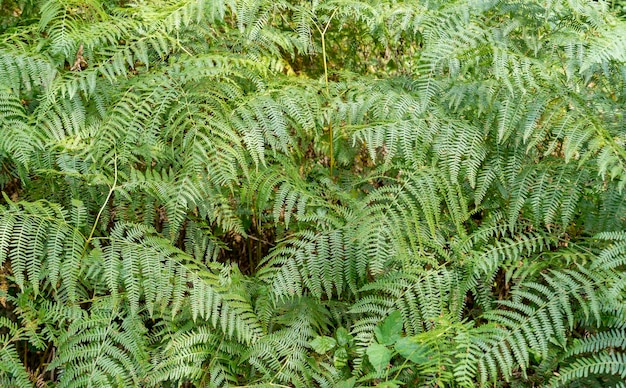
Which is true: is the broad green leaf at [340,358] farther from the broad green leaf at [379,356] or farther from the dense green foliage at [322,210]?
the broad green leaf at [379,356]

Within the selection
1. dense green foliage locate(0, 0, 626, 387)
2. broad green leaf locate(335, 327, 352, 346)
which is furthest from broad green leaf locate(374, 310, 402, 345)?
broad green leaf locate(335, 327, 352, 346)

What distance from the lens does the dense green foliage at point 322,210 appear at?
2184 mm

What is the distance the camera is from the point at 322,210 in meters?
2.42

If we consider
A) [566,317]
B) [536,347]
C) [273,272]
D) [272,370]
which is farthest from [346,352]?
[566,317]

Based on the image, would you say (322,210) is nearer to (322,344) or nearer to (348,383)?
(322,344)

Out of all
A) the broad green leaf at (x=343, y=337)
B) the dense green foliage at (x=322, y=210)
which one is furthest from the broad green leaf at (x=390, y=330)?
the broad green leaf at (x=343, y=337)

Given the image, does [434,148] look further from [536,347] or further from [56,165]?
[56,165]

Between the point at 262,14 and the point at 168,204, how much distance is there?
39.4 inches

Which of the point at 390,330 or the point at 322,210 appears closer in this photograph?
the point at 390,330

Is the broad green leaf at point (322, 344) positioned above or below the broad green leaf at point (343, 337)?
above

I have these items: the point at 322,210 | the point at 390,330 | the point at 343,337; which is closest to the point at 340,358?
the point at 343,337

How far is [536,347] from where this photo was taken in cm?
209

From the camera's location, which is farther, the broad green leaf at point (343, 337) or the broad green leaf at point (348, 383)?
the broad green leaf at point (343, 337)

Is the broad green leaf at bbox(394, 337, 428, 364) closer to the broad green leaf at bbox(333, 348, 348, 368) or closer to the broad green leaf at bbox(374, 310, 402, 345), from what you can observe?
the broad green leaf at bbox(374, 310, 402, 345)
